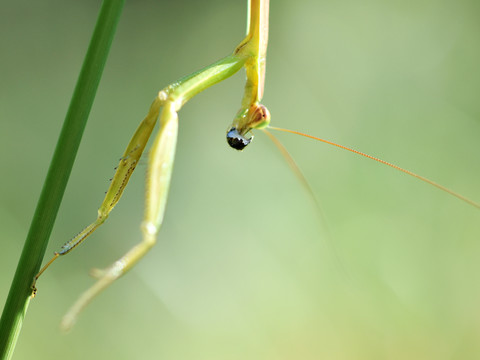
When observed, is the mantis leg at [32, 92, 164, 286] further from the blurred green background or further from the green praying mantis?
the blurred green background

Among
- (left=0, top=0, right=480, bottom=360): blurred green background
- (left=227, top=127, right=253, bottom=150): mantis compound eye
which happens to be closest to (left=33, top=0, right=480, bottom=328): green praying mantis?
(left=227, top=127, right=253, bottom=150): mantis compound eye

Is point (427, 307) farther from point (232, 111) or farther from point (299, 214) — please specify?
point (232, 111)

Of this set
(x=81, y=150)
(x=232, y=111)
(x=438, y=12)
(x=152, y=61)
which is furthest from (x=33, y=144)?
(x=438, y=12)

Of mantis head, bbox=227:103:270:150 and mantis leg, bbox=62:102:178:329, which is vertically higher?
mantis leg, bbox=62:102:178:329

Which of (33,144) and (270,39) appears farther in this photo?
(270,39)

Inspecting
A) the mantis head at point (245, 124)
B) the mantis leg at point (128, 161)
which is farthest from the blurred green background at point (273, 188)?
the mantis leg at point (128, 161)
